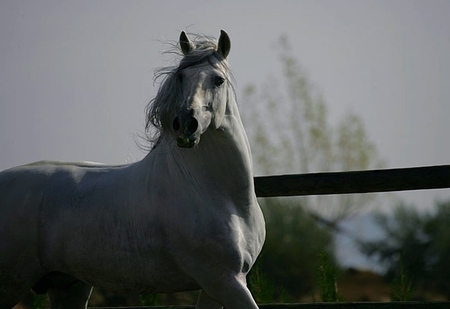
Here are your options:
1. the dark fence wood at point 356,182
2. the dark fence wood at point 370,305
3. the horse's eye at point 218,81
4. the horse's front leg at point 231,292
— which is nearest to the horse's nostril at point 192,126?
the horse's eye at point 218,81

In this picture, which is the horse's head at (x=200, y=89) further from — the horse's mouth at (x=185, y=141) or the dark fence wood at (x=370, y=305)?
the dark fence wood at (x=370, y=305)

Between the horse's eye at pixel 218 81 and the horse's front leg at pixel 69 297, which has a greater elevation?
the horse's eye at pixel 218 81

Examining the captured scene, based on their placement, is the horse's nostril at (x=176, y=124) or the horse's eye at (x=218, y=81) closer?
the horse's nostril at (x=176, y=124)

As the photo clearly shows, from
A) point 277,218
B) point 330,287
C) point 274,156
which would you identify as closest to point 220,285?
point 330,287

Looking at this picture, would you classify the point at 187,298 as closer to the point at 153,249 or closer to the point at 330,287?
the point at 330,287

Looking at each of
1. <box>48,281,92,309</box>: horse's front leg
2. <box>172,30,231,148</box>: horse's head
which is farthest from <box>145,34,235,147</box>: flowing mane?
<box>48,281,92,309</box>: horse's front leg

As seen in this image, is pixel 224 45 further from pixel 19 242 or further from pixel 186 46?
pixel 19 242

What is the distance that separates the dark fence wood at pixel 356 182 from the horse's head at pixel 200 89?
1562 millimetres

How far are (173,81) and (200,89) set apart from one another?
0.80ft

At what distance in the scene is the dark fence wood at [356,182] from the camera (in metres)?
5.59

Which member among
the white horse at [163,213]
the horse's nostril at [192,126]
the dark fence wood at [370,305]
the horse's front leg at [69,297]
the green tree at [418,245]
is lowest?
the green tree at [418,245]

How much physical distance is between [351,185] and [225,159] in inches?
58.3

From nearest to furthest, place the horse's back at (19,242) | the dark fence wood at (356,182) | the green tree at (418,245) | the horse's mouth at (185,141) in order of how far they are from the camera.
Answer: the horse's mouth at (185,141) → the horse's back at (19,242) → the dark fence wood at (356,182) → the green tree at (418,245)

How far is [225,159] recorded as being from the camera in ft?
15.0
